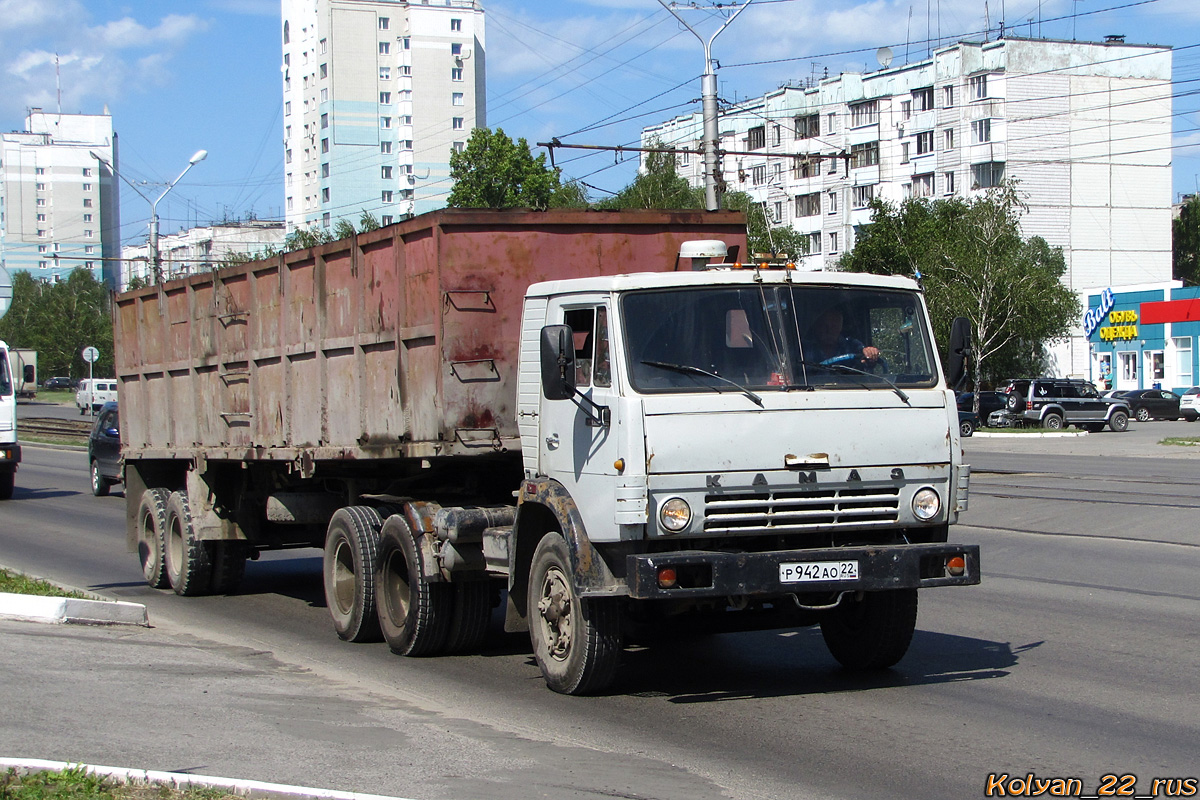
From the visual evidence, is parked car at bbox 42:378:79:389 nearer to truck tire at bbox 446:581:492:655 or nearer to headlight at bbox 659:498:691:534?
truck tire at bbox 446:581:492:655

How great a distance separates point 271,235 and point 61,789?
133067mm

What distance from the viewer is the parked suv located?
46312 mm

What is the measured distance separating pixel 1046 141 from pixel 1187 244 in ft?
91.3

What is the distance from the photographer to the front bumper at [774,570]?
6.61m

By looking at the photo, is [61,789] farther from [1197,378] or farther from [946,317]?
[1197,378]

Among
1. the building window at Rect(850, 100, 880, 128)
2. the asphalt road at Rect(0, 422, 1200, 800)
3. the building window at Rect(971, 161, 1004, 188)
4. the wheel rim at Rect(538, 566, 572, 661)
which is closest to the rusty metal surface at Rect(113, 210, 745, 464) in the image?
the wheel rim at Rect(538, 566, 572, 661)

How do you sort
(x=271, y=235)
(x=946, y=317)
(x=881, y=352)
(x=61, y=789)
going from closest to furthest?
(x=61, y=789), (x=881, y=352), (x=946, y=317), (x=271, y=235)

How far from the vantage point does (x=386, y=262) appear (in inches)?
357

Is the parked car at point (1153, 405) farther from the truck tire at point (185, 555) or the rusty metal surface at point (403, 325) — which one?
the rusty metal surface at point (403, 325)

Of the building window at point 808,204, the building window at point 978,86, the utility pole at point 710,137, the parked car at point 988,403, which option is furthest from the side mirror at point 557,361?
the building window at point 808,204

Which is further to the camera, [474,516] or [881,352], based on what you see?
[474,516]

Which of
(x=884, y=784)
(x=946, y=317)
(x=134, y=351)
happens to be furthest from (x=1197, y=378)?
(x=884, y=784)

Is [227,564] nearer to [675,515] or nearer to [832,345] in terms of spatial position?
[675,515]

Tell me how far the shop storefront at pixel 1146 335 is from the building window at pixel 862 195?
17.8 m
